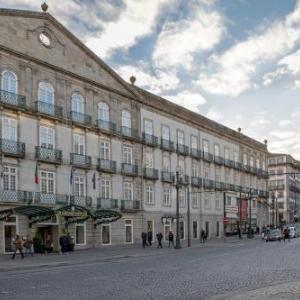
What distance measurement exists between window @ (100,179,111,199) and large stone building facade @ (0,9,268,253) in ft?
0.29

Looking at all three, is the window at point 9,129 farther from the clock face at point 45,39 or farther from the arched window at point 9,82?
the clock face at point 45,39

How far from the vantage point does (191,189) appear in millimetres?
62406

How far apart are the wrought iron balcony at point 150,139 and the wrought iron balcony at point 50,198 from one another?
13.4m

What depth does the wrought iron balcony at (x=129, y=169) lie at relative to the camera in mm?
49469

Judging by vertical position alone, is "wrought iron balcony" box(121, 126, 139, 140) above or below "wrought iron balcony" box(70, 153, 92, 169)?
above

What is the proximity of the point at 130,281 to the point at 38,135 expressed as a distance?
2433cm

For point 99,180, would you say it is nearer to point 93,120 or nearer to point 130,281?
point 93,120

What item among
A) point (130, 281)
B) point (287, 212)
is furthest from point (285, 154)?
point (130, 281)

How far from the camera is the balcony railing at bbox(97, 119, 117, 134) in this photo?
154 ft

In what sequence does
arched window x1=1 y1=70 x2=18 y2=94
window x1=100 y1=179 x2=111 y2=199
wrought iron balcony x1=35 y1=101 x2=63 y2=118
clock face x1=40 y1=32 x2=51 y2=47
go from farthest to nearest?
window x1=100 y1=179 x2=111 y2=199
clock face x1=40 y1=32 x2=51 y2=47
wrought iron balcony x1=35 y1=101 x2=63 y2=118
arched window x1=1 y1=70 x2=18 y2=94

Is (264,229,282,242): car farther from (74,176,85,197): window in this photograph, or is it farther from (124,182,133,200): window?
(74,176,85,197): window

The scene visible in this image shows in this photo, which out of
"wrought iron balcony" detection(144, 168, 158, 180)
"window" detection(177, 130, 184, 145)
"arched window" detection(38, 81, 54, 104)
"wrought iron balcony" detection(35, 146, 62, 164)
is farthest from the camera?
"window" detection(177, 130, 184, 145)

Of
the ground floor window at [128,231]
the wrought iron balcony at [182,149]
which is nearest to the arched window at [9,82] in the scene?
the ground floor window at [128,231]

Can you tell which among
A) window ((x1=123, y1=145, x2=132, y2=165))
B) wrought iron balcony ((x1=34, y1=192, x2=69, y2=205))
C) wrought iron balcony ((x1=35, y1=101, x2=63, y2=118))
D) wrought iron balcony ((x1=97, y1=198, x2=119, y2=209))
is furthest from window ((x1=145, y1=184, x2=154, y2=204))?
wrought iron balcony ((x1=35, y1=101, x2=63, y2=118))
